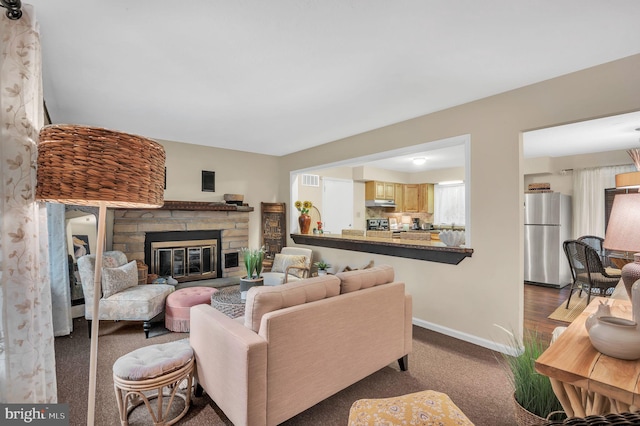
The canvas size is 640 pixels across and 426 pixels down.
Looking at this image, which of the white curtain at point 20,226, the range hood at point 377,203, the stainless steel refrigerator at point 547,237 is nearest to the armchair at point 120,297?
the white curtain at point 20,226

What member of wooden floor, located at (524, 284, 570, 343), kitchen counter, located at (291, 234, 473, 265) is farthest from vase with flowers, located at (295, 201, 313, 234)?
wooden floor, located at (524, 284, 570, 343)

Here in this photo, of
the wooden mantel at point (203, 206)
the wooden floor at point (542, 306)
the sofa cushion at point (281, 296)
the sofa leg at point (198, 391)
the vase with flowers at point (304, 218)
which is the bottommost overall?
the wooden floor at point (542, 306)

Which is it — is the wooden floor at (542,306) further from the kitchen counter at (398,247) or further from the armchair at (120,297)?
the armchair at (120,297)

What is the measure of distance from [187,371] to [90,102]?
2.96m

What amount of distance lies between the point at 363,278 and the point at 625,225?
151 cm

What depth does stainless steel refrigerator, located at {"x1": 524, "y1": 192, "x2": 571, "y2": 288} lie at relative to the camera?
546 centimetres

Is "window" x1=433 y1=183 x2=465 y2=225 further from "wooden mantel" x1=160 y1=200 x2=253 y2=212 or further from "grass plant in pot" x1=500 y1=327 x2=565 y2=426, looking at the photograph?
"grass plant in pot" x1=500 y1=327 x2=565 y2=426

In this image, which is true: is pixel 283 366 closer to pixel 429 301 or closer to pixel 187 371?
pixel 187 371

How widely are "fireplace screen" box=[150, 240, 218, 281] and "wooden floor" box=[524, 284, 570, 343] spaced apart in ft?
15.4

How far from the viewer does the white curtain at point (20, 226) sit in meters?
1.01

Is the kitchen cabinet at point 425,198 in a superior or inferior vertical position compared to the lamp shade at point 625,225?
superior

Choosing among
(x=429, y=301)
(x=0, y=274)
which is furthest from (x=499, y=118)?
(x=0, y=274)

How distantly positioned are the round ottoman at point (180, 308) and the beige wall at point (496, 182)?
2661 millimetres

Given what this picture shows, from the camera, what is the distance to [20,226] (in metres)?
1.05
